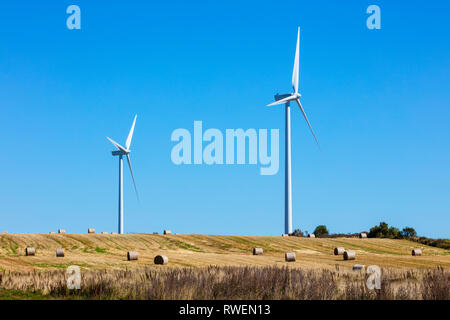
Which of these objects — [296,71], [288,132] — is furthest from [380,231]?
[296,71]

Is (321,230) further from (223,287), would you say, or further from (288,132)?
(223,287)

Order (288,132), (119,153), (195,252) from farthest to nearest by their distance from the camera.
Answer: (119,153), (288,132), (195,252)

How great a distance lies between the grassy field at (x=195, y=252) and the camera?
4538cm

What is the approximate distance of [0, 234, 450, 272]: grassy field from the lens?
149 feet

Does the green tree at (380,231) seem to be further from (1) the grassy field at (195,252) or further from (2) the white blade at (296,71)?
(2) the white blade at (296,71)

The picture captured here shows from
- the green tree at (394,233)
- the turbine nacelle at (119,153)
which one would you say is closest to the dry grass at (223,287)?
the green tree at (394,233)

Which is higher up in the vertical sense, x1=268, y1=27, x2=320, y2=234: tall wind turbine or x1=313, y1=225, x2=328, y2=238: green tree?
x1=268, y1=27, x2=320, y2=234: tall wind turbine

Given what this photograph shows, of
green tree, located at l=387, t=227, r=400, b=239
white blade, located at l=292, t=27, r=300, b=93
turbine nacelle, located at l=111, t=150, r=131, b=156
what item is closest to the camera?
white blade, located at l=292, t=27, r=300, b=93

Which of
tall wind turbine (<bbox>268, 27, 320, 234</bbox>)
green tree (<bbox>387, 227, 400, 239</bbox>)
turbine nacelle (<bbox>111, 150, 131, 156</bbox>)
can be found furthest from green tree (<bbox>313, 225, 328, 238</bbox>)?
turbine nacelle (<bbox>111, 150, 131, 156</bbox>)

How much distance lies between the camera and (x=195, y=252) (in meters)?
59.8

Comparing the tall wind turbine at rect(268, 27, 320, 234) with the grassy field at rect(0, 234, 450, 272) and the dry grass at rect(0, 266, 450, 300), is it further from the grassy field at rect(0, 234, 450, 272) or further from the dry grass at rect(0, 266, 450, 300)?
the dry grass at rect(0, 266, 450, 300)
